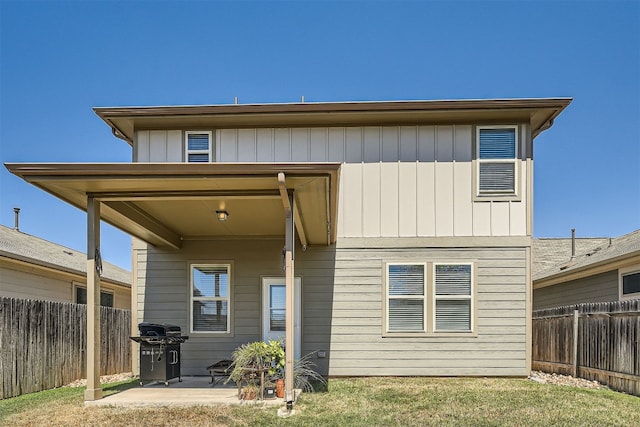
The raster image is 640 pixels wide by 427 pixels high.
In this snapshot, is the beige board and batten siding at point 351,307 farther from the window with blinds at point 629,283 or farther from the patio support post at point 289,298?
the patio support post at point 289,298

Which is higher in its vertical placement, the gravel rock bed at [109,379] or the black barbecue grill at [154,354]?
the black barbecue grill at [154,354]

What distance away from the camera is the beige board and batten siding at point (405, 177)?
31.2ft

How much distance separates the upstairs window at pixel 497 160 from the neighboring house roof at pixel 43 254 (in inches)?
365

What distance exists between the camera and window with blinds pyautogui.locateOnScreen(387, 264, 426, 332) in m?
9.41

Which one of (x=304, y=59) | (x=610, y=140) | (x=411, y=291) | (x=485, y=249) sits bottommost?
(x=411, y=291)

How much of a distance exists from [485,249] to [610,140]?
1129 cm

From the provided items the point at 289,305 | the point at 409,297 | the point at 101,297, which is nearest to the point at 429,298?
the point at 409,297

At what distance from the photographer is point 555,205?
867 inches

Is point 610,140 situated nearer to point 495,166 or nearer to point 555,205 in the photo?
point 555,205

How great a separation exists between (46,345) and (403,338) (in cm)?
602

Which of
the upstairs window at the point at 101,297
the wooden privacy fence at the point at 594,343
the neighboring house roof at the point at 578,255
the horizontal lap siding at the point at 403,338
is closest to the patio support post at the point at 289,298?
the horizontal lap siding at the point at 403,338

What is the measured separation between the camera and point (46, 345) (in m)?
8.60

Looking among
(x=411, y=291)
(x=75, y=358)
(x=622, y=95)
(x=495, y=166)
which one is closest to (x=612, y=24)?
(x=622, y=95)

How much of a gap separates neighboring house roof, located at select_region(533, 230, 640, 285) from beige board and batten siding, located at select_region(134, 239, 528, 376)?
9.55 feet
